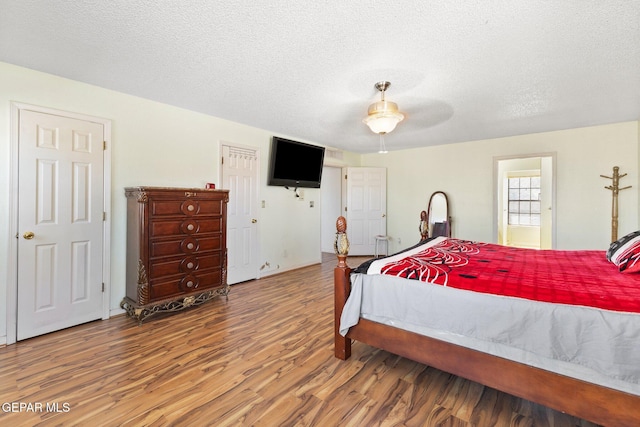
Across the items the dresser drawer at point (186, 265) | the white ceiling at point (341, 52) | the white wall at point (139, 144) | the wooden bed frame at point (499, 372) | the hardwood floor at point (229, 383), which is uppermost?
the white ceiling at point (341, 52)

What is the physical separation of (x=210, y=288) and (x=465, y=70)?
336 centimetres

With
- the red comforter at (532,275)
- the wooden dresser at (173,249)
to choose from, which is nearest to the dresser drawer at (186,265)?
the wooden dresser at (173,249)

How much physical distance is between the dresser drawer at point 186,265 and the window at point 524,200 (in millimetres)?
6564

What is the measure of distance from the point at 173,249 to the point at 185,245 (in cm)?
12

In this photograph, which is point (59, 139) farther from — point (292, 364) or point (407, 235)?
point (407, 235)

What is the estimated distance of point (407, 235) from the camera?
5.95 m

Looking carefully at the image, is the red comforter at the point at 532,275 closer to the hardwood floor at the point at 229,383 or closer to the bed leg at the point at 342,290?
the bed leg at the point at 342,290

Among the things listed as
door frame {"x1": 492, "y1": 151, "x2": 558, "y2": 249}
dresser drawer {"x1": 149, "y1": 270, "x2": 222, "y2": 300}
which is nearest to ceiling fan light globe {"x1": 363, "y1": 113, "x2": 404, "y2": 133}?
dresser drawer {"x1": 149, "y1": 270, "x2": 222, "y2": 300}

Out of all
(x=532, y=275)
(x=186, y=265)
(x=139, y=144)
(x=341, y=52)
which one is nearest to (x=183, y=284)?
(x=186, y=265)

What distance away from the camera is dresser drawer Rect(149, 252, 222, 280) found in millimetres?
2807

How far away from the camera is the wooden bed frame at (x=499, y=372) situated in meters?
1.31

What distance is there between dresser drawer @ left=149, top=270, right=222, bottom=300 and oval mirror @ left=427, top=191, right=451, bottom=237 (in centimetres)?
406

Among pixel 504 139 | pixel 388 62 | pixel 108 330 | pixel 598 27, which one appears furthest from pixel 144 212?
pixel 504 139

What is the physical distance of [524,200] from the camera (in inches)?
252
